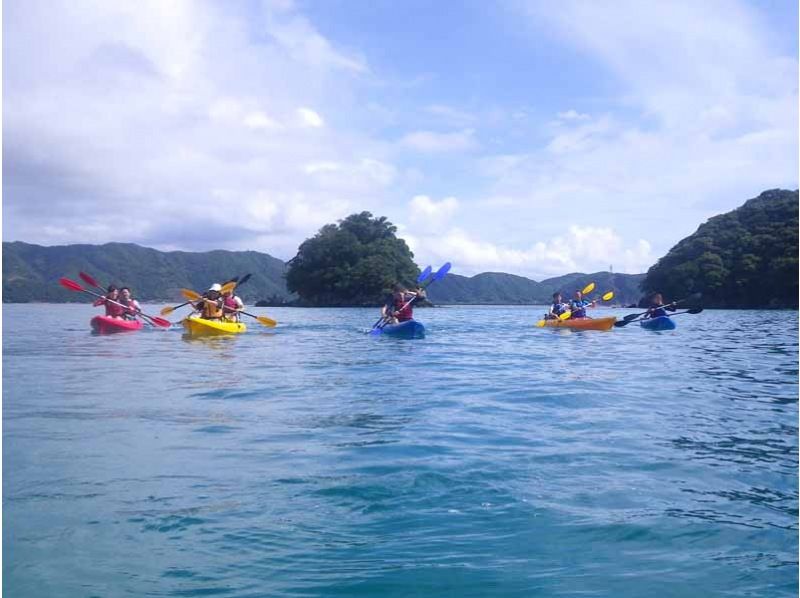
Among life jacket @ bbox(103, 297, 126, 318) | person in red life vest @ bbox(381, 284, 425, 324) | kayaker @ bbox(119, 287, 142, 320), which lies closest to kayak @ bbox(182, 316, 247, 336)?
life jacket @ bbox(103, 297, 126, 318)

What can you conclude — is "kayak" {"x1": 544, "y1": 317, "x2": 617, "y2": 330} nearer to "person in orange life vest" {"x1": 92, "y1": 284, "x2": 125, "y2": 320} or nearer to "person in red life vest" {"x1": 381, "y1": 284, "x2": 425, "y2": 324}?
"person in red life vest" {"x1": 381, "y1": 284, "x2": 425, "y2": 324}

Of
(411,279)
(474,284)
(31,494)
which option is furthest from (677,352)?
(474,284)

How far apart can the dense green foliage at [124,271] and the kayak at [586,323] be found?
8094 cm

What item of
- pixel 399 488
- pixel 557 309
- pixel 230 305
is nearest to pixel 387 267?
pixel 557 309

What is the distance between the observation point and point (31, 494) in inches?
195

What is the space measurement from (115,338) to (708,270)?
55036mm

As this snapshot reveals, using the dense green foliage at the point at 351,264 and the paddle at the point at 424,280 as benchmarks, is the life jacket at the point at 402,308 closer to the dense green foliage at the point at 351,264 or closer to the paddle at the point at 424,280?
the paddle at the point at 424,280

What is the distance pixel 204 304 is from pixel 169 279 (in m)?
140

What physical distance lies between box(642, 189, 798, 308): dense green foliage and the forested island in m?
0.09

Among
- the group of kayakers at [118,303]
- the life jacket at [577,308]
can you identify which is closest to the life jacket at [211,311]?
the group of kayakers at [118,303]

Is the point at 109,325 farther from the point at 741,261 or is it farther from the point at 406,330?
the point at 741,261

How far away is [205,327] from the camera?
63.4 ft

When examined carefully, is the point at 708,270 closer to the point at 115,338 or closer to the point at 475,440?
the point at 115,338

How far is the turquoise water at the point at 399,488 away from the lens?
3748mm
